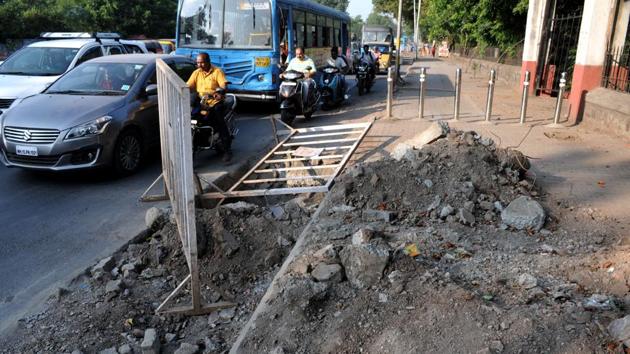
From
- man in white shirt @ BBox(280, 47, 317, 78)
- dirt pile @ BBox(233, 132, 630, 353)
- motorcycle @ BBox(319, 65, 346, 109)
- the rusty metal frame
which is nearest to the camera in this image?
dirt pile @ BBox(233, 132, 630, 353)

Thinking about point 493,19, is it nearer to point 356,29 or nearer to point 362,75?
point 362,75

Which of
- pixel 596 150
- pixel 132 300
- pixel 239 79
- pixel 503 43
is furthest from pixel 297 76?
pixel 503 43

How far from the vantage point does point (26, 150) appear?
6.84 meters

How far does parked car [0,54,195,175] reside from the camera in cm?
683

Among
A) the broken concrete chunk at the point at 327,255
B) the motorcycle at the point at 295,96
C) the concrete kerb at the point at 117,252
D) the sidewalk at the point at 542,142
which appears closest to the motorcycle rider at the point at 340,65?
the sidewalk at the point at 542,142

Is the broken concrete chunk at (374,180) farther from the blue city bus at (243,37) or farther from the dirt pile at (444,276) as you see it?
the blue city bus at (243,37)

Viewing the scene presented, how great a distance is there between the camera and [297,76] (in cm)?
1127

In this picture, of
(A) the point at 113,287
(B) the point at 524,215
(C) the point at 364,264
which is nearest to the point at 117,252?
(A) the point at 113,287

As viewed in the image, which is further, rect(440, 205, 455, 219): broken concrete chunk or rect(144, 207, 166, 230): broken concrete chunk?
rect(144, 207, 166, 230): broken concrete chunk

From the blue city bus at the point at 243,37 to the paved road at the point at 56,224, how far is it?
15.2 feet

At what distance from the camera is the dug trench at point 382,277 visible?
3.00 m

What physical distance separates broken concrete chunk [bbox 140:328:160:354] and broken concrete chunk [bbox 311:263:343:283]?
116cm

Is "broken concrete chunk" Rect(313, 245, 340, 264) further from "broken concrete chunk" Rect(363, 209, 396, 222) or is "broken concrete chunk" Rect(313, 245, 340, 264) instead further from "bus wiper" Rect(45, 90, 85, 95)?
"bus wiper" Rect(45, 90, 85, 95)

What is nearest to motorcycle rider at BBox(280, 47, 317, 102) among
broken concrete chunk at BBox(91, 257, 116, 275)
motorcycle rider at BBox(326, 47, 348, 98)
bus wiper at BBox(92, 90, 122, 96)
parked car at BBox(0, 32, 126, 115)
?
motorcycle rider at BBox(326, 47, 348, 98)
